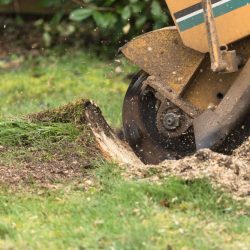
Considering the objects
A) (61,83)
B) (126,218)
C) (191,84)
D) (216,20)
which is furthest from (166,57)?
(61,83)

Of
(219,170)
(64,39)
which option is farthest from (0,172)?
(64,39)

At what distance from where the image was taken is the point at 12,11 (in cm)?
1084

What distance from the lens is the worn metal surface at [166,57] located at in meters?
5.80

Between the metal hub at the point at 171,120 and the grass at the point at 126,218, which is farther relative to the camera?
the metal hub at the point at 171,120

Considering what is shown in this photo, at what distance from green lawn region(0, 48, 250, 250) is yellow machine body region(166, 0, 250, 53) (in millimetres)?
921

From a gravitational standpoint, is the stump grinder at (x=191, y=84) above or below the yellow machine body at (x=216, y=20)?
below

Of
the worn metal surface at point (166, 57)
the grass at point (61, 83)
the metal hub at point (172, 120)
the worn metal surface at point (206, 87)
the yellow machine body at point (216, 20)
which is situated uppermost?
the yellow machine body at point (216, 20)

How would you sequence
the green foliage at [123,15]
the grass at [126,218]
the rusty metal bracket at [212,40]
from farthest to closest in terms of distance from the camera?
the green foliage at [123,15]
the rusty metal bracket at [212,40]
the grass at [126,218]

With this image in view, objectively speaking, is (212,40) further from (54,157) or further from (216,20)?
(54,157)

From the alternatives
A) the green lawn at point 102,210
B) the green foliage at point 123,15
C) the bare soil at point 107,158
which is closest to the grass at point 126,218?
the green lawn at point 102,210

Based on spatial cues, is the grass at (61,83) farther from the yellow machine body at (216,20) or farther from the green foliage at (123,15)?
the yellow machine body at (216,20)

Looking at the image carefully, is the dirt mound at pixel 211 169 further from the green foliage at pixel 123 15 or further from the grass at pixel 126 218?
the green foliage at pixel 123 15

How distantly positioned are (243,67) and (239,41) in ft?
0.52

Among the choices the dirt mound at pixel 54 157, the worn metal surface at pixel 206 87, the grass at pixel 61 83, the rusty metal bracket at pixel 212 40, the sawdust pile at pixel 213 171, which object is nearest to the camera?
the sawdust pile at pixel 213 171
